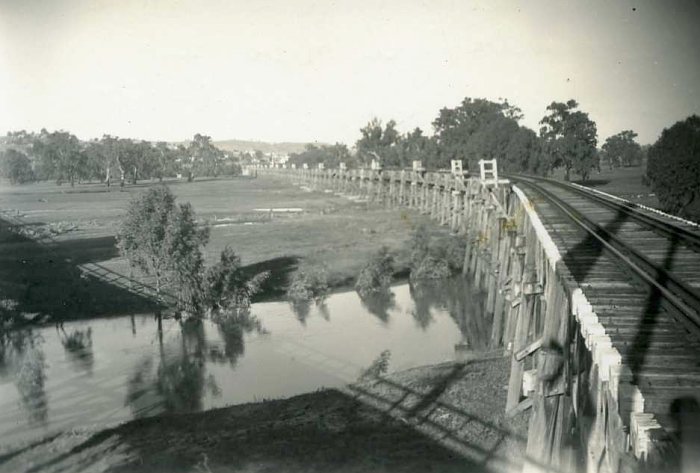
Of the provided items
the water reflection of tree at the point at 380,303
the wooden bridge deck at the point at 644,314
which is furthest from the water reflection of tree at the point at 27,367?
the wooden bridge deck at the point at 644,314

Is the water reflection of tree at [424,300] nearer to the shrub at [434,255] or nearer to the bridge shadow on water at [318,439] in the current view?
the shrub at [434,255]

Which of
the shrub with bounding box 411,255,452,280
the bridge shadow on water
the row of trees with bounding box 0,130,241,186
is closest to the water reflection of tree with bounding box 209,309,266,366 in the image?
the bridge shadow on water

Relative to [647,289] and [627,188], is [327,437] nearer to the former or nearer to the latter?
[647,289]

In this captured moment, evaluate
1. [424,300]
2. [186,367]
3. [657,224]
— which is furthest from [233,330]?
[657,224]

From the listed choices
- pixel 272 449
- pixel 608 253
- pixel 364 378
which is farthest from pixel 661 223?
pixel 272 449

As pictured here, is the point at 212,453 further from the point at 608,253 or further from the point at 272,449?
the point at 608,253
